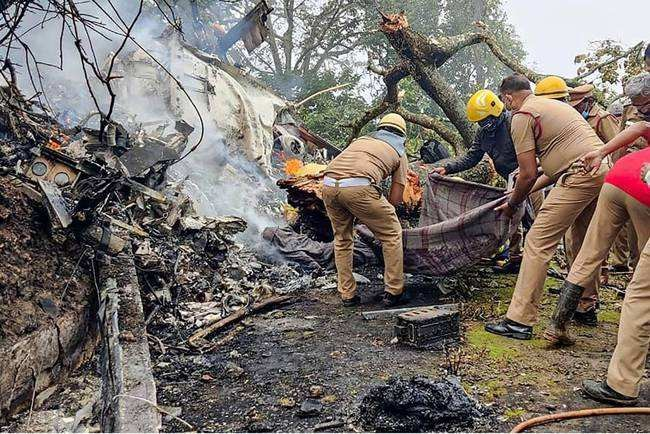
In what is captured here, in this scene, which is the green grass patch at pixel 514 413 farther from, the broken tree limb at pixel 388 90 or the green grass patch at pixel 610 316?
the broken tree limb at pixel 388 90

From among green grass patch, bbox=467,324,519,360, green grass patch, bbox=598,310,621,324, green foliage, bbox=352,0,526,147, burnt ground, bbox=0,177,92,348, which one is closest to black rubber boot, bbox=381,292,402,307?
green grass patch, bbox=467,324,519,360

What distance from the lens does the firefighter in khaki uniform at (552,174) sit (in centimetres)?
373

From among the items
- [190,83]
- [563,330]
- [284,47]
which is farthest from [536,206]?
[284,47]

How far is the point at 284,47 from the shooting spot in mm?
20500

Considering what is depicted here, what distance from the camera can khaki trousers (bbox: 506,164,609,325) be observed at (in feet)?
12.1

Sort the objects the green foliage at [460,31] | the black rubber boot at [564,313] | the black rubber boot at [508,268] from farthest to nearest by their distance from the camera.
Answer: the green foliage at [460,31] < the black rubber boot at [508,268] < the black rubber boot at [564,313]

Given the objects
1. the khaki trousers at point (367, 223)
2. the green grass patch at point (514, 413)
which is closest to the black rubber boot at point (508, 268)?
the khaki trousers at point (367, 223)

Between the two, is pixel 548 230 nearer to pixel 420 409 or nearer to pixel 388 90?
pixel 420 409

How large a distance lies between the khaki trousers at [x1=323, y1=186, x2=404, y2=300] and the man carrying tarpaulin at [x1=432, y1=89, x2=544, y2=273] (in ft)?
3.00

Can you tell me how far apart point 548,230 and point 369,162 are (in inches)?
66.2

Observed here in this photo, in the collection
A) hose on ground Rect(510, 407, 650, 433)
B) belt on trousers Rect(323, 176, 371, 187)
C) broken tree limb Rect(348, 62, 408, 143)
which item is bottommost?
hose on ground Rect(510, 407, 650, 433)

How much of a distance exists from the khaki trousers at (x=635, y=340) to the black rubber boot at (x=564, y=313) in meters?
0.72

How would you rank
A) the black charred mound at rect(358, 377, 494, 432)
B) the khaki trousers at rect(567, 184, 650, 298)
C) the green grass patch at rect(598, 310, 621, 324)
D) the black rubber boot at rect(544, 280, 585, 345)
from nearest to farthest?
1. the black charred mound at rect(358, 377, 494, 432)
2. the khaki trousers at rect(567, 184, 650, 298)
3. the black rubber boot at rect(544, 280, 585, 345)
4. the green grass patch at rect(598, 310, 621, 324)

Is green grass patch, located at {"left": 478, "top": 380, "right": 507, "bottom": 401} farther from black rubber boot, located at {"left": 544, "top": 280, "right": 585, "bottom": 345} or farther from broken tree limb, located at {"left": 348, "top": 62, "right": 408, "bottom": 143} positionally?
broken tree limb, located at {"left": 348, "top": 62, "right": 408, "bottom": 143}
